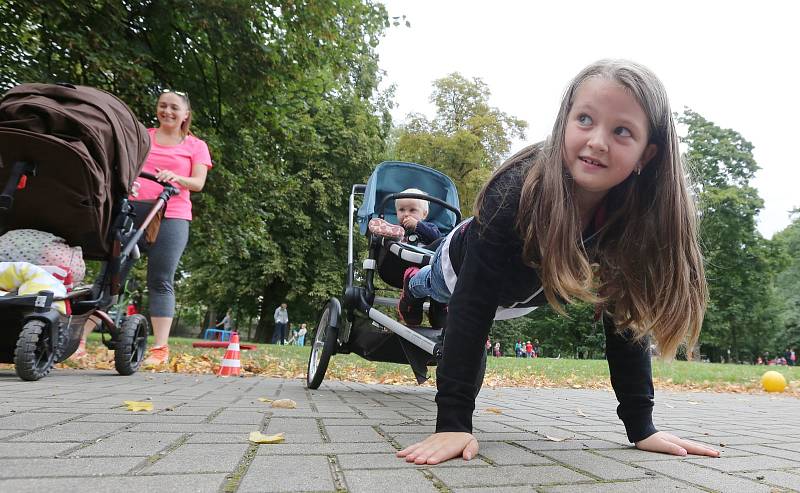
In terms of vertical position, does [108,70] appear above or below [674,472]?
above

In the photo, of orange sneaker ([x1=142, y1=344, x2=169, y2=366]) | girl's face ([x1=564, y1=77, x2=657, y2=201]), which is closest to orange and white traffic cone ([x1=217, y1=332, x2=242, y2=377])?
orange sneaker ([x1=142, y1=344, x2=169, y2=366])

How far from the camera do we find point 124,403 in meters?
2.77

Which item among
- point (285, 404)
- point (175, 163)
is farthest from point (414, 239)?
point (175, 163)

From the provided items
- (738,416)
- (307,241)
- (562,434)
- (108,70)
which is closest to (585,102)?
(562,434)

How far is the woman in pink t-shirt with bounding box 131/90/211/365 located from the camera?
4.82 meters

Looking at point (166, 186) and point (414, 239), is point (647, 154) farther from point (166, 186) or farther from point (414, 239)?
point (166, 186)

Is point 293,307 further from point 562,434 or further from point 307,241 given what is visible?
point 562,434

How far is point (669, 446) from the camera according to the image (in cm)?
213

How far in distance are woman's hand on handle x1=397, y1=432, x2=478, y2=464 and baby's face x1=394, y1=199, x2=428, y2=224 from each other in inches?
111

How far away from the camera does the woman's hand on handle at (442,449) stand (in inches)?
68.7

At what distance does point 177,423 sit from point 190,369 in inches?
135

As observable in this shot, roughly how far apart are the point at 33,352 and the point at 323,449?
7.98 feet

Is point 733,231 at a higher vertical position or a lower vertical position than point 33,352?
higher

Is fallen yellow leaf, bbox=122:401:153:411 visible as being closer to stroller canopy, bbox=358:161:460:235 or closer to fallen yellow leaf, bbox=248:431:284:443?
fallen yellow leaf, bbox=248:431:284:443
